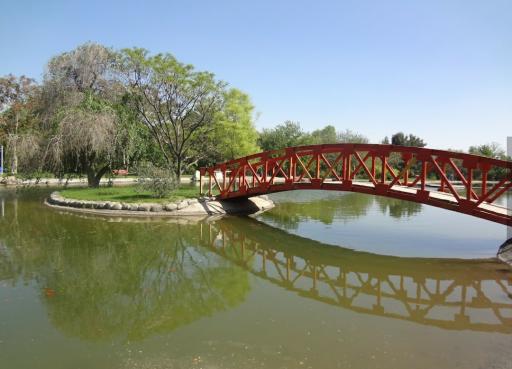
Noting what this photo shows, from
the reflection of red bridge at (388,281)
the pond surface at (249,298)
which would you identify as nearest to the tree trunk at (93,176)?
the pond surface at (249,298)

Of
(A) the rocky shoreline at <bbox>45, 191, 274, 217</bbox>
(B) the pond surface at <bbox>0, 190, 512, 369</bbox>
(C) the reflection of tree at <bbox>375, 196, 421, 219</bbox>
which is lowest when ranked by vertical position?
(B) the pond surface at <bbox>0, 190, 512, 369</bbox>

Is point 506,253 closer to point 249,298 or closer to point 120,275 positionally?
point 249,298

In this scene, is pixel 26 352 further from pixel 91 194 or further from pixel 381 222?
pixel 91 194

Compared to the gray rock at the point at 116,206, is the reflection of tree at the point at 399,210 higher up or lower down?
lower down

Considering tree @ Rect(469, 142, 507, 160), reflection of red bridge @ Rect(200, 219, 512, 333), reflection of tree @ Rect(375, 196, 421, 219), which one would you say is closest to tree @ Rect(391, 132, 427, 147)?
tree @ Rect(469, 142, 507, 160)

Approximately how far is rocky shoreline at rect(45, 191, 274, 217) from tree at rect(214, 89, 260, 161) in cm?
1271

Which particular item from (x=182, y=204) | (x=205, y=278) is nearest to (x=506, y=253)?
(x=205, y=278)

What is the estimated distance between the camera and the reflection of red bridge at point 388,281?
22.9 ft

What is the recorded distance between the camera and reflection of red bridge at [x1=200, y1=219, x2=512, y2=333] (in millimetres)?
6973

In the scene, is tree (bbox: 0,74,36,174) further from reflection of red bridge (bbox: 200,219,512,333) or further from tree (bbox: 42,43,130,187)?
reflection of red bridge (bbox: 200,219,512,333)

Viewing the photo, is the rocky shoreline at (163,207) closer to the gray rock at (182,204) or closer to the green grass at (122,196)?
the gray rock at (182,204)

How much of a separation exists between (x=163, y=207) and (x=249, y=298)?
10192mm

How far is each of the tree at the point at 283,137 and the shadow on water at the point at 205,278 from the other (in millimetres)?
36012

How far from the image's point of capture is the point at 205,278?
8789mm
